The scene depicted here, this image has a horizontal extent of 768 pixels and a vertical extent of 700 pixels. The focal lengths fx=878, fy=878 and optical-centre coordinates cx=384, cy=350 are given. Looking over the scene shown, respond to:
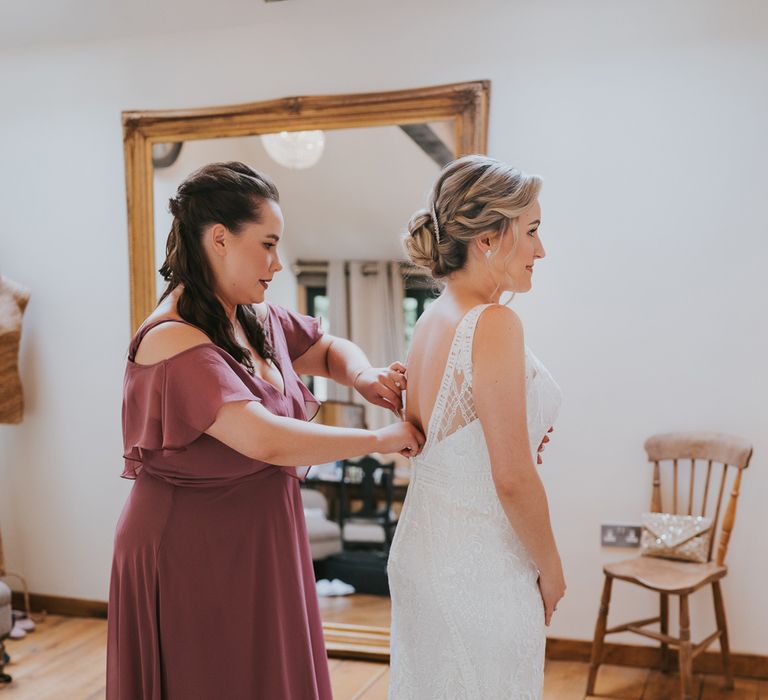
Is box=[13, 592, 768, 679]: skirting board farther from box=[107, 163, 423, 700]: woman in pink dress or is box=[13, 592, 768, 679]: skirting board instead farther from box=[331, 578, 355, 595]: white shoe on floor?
box=[107, 163, 423, 700]: woman in pink dress

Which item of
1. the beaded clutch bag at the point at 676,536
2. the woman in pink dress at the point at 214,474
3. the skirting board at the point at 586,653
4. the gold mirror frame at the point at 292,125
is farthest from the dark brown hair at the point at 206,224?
the skirting board at the point at 586,653

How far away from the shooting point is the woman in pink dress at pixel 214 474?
1753mm

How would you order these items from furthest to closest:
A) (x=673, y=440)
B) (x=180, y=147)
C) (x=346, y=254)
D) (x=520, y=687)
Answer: (x=346, y=254) < (x=180, y=147) < (x=673, y=440) < (x=520, y=687)

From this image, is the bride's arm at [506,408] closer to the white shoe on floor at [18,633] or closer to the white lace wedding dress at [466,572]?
the white lace wedding dress at [466,572]

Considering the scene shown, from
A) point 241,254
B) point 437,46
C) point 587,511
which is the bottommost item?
point 587,511

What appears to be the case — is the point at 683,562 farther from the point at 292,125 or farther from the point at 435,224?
the point at 292,125

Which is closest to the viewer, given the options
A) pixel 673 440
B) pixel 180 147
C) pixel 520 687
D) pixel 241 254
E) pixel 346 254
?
pixel 520 687

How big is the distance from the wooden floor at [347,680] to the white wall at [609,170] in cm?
19

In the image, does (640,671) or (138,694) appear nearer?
(138,694)

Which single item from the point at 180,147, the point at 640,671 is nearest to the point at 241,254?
the point at 180,147

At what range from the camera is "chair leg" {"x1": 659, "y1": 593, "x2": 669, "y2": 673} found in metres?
3.27

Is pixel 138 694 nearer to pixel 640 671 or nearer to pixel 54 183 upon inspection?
pixel 640 671

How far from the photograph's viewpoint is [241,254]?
185 cm

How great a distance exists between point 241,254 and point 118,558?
0.72 m
